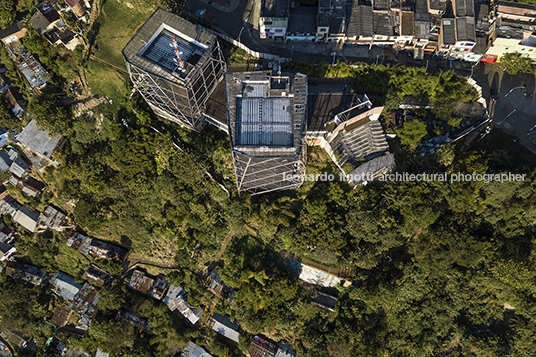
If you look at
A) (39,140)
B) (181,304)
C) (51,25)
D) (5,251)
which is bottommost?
(181,304)

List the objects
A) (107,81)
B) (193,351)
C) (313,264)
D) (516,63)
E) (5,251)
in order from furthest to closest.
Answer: (5,251)
(193,351)
(107,81)
(313,264)
(516,63)

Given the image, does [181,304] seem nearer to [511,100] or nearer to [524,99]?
[511,100]

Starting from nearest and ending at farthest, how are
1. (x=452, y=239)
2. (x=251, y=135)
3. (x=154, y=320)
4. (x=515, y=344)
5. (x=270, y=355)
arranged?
1. (x=251, y=135)
2. (x=452, y=239)
3. (x=515, y=344)
4. (x=270, y=355)
5. (x=154, y=320)

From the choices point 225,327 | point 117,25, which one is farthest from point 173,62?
point 225,327

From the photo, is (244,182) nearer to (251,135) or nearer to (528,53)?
(251,135)

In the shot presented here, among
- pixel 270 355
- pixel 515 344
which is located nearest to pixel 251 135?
pixel 270 355

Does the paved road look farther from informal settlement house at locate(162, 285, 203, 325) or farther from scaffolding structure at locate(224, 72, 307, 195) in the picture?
informal settlement house at locate(162, 285, 203, 325)

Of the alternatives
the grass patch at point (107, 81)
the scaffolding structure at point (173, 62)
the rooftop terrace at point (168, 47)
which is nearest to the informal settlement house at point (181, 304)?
the scaffolding structure at point (173, 62)
